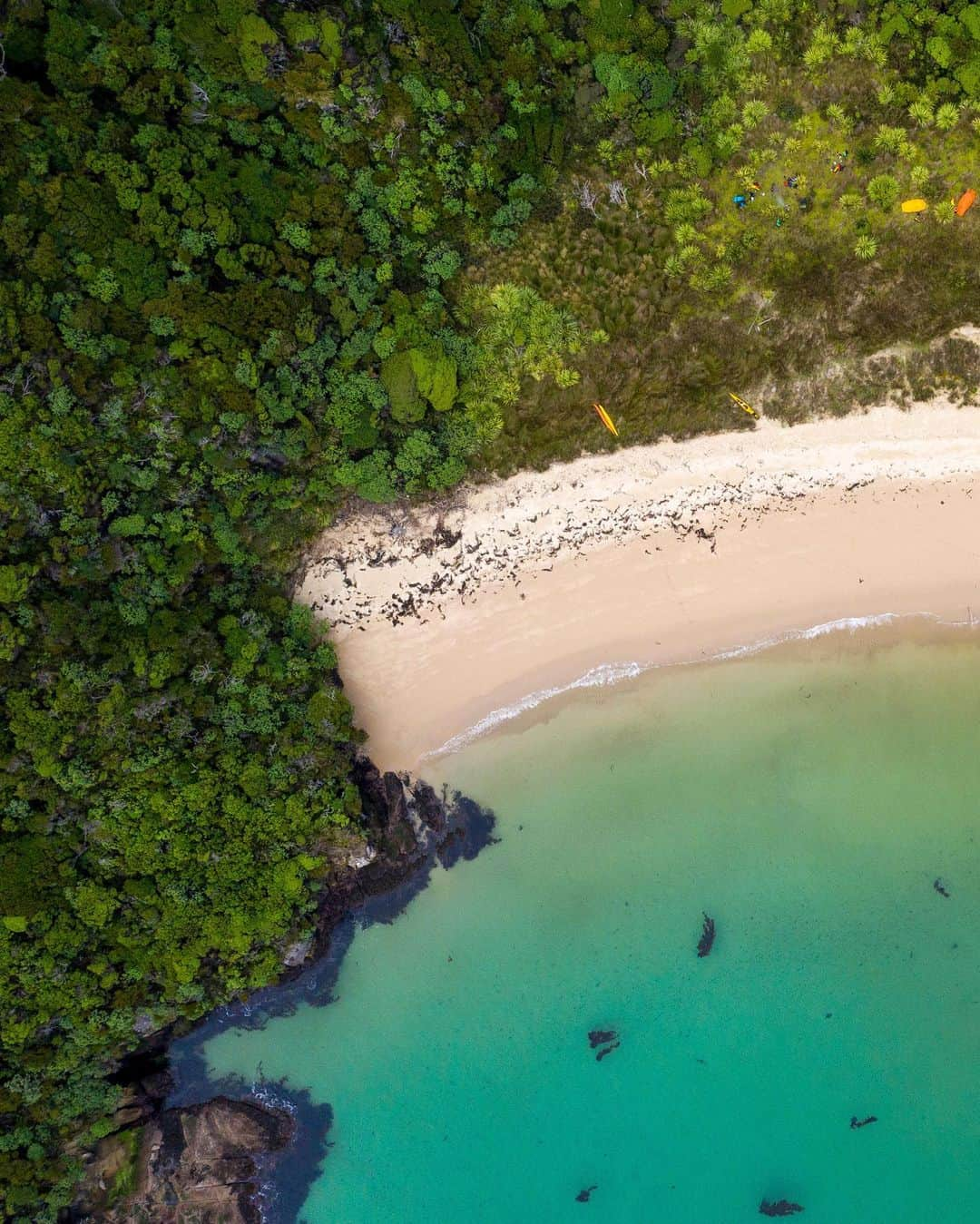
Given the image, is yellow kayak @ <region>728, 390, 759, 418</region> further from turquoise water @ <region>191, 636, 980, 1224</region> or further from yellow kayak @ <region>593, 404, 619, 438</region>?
turquoise water @ <region>191, 636, 980, 1224</region>

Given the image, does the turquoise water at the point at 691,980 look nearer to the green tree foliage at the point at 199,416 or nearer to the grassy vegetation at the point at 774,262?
the green tree foliage at the point at 199,416

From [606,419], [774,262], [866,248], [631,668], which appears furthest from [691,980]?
[866,248]

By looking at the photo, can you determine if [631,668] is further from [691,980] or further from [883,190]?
[883,190]

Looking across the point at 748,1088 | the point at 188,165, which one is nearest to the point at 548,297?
the point at 188,165

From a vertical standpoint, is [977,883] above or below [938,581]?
below

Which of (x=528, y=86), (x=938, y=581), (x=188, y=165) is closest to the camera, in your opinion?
(x=188, y=165)

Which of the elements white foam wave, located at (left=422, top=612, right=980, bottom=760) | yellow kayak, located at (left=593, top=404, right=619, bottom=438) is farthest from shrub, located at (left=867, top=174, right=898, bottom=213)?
white foam wave, located at (left=422, top=612, right=980, bottom=760)

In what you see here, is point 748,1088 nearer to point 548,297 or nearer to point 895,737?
point 895,737
